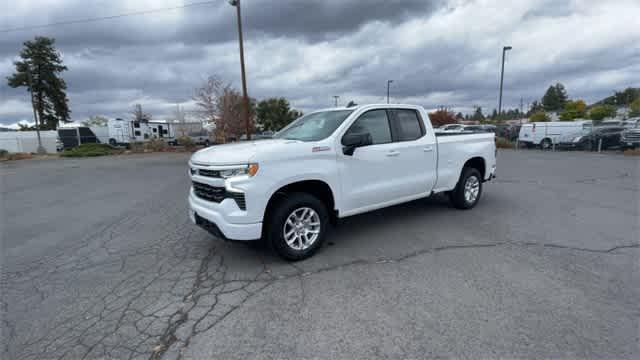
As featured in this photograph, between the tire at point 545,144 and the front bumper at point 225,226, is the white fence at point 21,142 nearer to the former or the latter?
the front bumper at point 225,226

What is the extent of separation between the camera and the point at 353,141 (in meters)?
4.01

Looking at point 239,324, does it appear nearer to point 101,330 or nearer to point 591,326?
point 101,330

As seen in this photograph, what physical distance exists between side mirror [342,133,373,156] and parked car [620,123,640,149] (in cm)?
2228

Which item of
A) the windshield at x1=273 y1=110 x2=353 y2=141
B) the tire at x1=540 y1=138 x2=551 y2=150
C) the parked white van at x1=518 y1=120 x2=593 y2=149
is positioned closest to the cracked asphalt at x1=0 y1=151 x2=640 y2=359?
the windshield at x1=273 y1=110 x2=353 y2=141

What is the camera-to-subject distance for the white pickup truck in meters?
3.52

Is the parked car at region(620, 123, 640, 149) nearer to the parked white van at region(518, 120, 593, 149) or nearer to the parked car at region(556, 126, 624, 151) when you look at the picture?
the parked car at region(556, 126, 624, 151)

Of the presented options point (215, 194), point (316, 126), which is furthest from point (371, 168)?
point (215, 194)

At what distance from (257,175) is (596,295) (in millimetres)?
3559

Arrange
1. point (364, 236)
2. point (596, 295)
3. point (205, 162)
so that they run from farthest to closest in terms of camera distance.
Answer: point (364, 236) < point (205, 162) < point (596, 295)

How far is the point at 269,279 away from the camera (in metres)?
3.53

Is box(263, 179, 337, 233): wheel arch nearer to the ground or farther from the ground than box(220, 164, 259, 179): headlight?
nearer to the ground

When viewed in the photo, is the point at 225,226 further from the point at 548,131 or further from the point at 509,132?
the point at 509,132

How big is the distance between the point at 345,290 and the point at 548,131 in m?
27.1

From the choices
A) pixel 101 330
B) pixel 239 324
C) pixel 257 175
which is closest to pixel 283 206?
pixel 257 175
